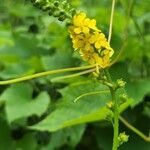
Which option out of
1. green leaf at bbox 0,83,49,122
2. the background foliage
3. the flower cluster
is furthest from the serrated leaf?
the flower cluster

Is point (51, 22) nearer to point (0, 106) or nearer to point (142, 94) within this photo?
point (0, 106)

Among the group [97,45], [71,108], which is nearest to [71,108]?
[71,108]

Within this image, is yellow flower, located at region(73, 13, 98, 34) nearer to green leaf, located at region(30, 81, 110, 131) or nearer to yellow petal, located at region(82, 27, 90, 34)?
yellow petal, located at region(82, 27, 90, 34)

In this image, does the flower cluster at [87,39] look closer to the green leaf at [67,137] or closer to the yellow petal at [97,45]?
the yellow petal at [97,45]

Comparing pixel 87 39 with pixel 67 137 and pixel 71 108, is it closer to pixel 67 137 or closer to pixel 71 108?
pixel 71 108

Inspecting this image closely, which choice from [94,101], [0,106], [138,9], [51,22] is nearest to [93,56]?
[94,101]
